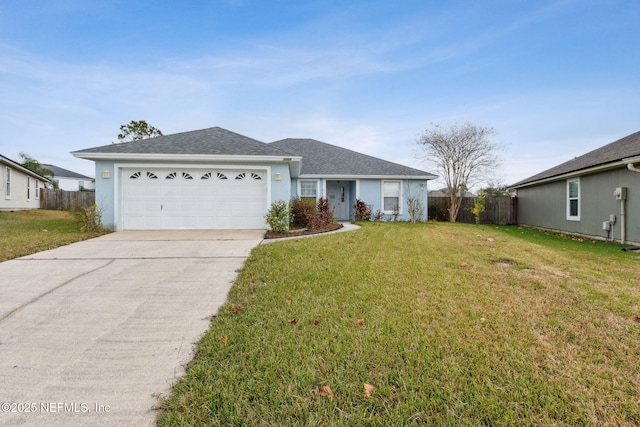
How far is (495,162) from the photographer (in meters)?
17.0

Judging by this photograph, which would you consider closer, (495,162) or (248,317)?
(248,317)

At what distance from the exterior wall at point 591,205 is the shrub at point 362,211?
8.46 m

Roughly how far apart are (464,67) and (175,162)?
12.4 meters

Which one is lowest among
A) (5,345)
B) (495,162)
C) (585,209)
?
(5,345)

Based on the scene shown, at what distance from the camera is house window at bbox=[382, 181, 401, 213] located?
615 inches

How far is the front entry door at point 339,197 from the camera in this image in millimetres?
16547

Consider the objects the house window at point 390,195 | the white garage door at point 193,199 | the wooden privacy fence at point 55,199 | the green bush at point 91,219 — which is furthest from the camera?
the wooden privacy fence at point 55,199

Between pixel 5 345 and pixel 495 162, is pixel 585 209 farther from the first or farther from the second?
pixel 5 345

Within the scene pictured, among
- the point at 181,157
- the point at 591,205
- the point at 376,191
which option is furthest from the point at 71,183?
the point at 591,205

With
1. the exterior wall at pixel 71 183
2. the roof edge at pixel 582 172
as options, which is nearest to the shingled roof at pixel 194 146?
the roof edge at pixel 582 172

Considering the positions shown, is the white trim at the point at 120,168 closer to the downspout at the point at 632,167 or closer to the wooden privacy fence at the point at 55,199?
the downspout at the point at 632,167

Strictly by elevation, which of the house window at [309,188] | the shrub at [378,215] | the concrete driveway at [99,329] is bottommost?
the concrete driveway at [99,329]

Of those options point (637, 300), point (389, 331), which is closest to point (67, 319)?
point (389, 331)

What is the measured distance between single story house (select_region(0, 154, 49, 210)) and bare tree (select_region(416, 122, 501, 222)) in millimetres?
25444
